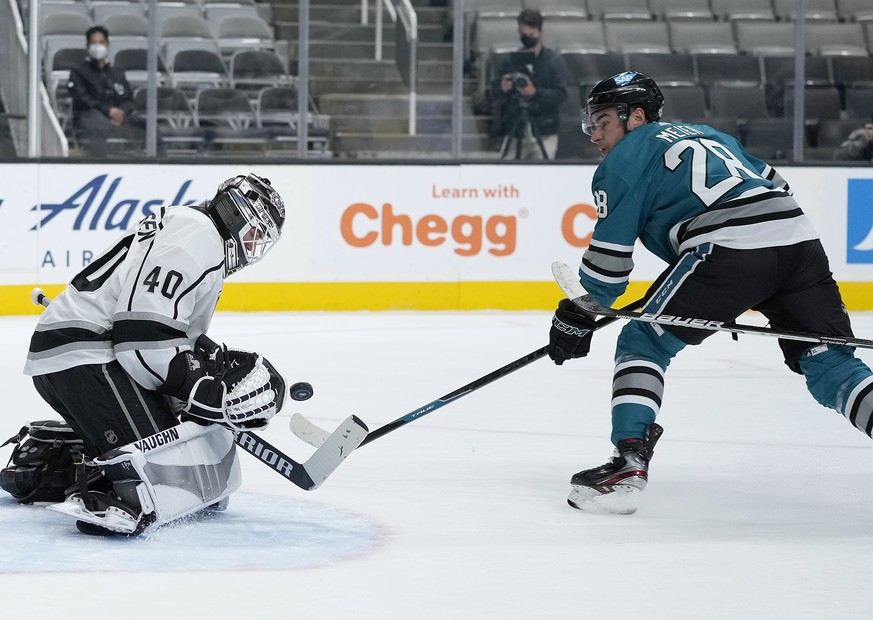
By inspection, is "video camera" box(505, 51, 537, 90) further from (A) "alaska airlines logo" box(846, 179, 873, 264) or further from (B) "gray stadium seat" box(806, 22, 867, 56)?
(A) "alaska airlines logo" box(846, 179, 873, 264)

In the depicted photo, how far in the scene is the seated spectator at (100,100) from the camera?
23.8 feet

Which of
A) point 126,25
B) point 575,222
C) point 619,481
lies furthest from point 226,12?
point 619,481

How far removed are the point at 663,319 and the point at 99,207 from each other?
466 cm

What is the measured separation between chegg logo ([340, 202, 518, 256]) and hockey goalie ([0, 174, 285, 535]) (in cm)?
455

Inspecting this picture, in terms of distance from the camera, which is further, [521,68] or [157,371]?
[521,68]

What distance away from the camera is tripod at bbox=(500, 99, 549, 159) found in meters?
7.75

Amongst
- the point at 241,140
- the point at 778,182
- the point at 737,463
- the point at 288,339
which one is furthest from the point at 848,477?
the point at 241,140

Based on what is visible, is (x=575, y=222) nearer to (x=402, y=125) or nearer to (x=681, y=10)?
(x=402, y=125)

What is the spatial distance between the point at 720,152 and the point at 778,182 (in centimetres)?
18

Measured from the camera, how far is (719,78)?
27.0ft

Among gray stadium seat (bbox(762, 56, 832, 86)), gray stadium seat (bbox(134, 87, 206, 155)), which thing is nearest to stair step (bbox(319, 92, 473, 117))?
gray stadium seat (bbox(134, 87, 206, 155))

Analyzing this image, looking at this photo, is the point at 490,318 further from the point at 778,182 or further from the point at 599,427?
the point at 778,182

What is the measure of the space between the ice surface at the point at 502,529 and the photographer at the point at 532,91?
306 centimetres

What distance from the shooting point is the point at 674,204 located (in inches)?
121
